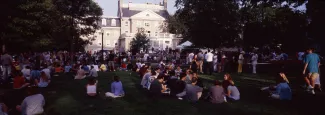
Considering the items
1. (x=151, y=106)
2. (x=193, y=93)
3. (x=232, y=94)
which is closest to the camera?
(x=151, y=106)

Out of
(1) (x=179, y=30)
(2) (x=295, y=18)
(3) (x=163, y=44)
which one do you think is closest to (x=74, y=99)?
(2) (x=295, y=18)

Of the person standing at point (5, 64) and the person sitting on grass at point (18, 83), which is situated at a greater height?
the person standing at point (5, 64)

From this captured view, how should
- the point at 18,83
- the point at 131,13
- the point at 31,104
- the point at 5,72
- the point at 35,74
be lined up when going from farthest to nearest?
1. the point at 131,13
2. the point at 5,72
3. the point at 35,74
4. the point at 18,83
5. the point at 31,104

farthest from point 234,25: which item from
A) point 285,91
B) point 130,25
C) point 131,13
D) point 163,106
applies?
point 131,13

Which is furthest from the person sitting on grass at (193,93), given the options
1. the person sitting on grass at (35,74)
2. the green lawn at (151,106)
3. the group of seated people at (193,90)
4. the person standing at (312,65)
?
the person sitting on grass at (35,74)

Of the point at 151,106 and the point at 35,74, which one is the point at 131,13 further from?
the point at 151,106

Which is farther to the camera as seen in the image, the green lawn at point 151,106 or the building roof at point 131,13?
the building roof at point 131,13

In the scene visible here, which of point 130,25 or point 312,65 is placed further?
point 130,25

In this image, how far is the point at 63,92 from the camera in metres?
14.9

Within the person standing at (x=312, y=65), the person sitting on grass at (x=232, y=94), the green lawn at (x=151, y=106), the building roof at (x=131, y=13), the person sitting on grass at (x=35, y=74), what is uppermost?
the building roof at (x=131, y=13)

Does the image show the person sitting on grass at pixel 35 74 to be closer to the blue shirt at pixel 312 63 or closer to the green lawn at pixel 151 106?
the green lawn at pixel 151 106

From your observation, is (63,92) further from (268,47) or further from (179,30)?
(179,30)

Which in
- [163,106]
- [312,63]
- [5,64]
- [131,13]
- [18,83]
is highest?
[131,13]

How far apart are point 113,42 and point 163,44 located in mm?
17499
